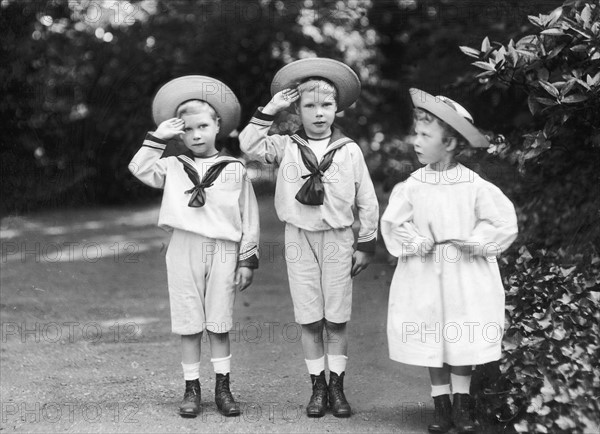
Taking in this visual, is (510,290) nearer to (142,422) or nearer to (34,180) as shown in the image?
(142,422)

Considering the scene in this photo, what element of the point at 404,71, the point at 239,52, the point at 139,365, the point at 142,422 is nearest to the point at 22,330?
the point at 139,365

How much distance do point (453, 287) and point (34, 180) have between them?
5.49 meters

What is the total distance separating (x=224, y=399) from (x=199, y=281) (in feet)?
2.03

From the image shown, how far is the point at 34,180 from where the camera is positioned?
8477 mm

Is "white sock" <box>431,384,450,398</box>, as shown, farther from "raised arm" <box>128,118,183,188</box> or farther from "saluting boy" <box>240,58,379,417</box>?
"raised arm" <box>128,118,183,188</box>

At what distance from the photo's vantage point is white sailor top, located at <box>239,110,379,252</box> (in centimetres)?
444

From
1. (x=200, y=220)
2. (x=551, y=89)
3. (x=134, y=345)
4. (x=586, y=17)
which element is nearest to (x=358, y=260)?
(x=200, y=220)

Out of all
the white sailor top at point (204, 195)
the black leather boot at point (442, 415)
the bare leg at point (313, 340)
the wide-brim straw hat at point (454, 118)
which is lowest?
the black leather boot at point (442, 415)

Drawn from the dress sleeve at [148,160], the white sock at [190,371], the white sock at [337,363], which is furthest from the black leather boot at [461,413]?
the dress sleeve at [148,160]

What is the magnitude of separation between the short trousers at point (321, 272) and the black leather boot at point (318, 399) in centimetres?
32

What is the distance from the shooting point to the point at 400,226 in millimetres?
4250

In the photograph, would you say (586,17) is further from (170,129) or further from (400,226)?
(170,129)

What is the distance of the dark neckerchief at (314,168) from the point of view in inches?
173

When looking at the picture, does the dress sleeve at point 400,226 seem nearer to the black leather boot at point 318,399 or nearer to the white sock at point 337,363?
the white sock at point 337,363
